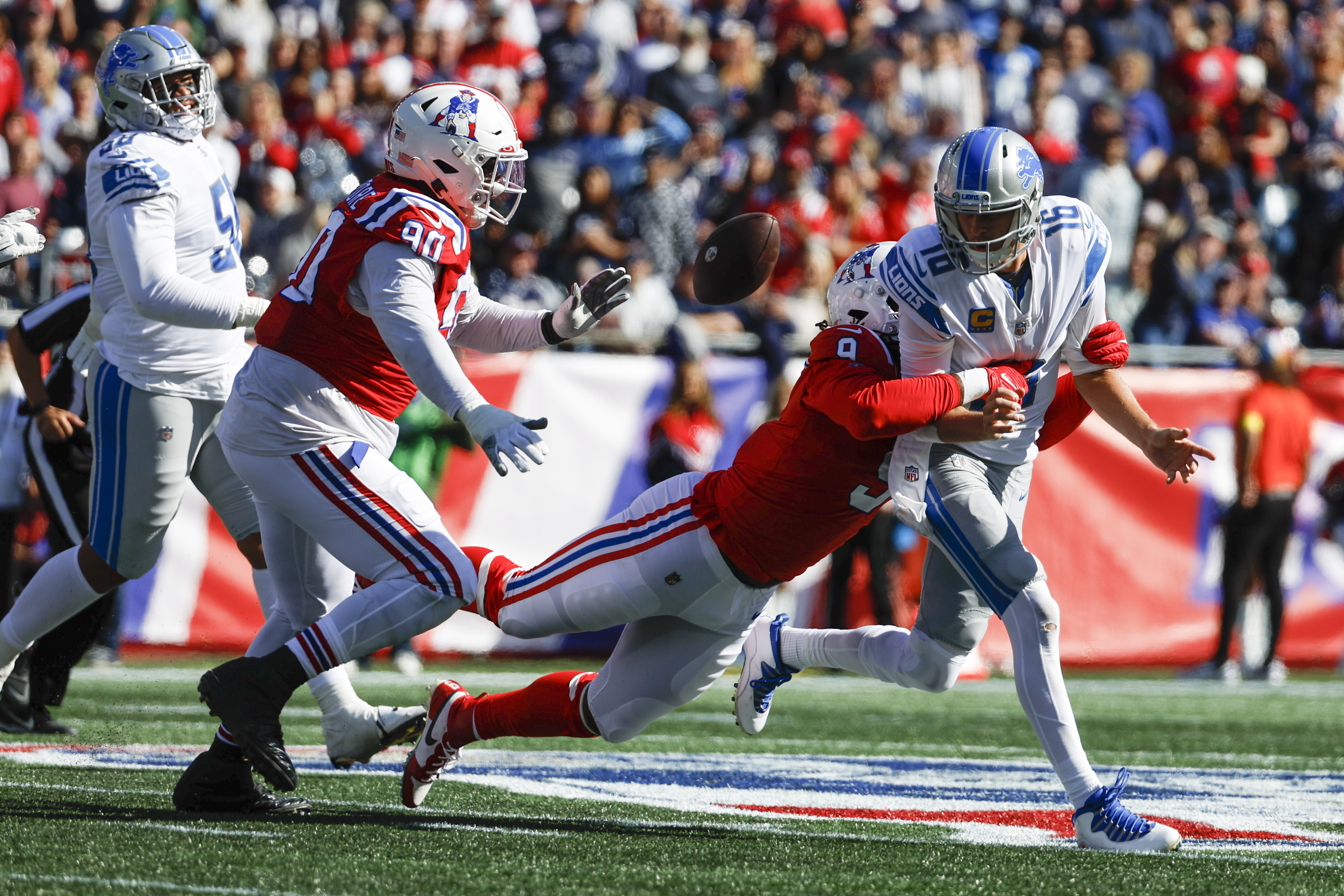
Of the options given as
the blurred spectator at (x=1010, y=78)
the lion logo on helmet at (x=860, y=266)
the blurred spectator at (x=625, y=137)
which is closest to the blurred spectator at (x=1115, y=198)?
the blurred spectator at (x=1010, y=78)

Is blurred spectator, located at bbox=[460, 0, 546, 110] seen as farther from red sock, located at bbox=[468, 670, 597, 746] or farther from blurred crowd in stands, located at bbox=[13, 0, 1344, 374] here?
red sock, located at bbox=[468, 670, 597, 746]

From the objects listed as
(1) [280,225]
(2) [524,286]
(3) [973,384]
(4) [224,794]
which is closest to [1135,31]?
(2) [524,286]

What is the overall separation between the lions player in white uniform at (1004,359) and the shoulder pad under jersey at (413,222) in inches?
38.9

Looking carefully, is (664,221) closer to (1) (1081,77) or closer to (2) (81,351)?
(1) (1081,77)

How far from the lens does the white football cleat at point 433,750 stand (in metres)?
3.75

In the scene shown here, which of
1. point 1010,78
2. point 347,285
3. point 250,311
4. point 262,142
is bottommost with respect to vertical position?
point 262,142

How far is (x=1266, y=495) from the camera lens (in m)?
9.16

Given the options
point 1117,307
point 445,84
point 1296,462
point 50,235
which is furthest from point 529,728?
point 1117,307

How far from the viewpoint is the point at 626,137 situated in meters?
10.4

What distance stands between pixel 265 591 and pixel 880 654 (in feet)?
5.36

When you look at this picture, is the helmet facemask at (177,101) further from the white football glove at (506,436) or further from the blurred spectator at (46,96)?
the blurred spectator at (46,96)

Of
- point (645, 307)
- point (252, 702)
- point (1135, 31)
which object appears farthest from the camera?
point (1135, 31)

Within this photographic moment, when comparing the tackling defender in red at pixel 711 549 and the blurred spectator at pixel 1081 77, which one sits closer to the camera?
the tackling defender in red at pixel 711 549

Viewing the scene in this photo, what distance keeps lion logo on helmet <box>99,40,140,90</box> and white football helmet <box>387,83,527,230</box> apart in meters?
1.05
